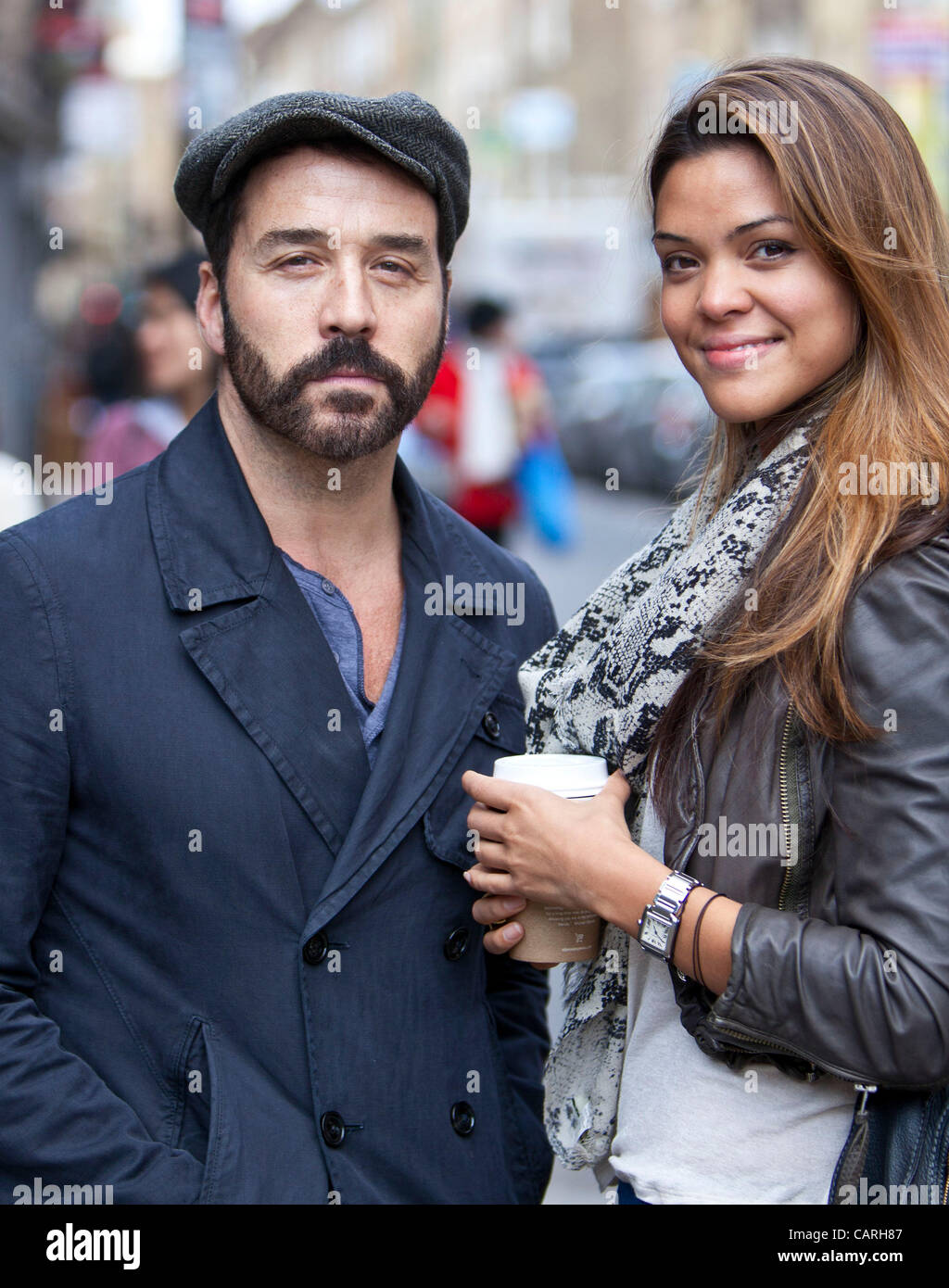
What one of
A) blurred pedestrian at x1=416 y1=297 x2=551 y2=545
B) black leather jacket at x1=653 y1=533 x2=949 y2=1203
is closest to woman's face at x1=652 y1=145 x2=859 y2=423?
black leather jacket at x1=653 y1=533 x2=949 y2=1203

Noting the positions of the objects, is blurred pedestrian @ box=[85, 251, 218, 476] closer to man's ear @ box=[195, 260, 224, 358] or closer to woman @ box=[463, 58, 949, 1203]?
man's ear @ box=[195, 260, 224, 358]

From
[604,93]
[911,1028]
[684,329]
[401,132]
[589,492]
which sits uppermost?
[604,93]

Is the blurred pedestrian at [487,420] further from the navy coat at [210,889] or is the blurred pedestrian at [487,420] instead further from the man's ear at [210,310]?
the navy coat at [210,889]

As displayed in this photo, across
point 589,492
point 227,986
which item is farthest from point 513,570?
point 589,492

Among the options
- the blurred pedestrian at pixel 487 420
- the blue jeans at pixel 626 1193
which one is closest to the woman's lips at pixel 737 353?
the blue jeans at pixel 626 1193

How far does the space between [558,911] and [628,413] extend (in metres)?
18.4

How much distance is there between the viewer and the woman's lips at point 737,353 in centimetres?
213

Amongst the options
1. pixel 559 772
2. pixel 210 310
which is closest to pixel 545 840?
pixel 559 772

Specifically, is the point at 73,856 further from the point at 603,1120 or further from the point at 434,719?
the point at 603,1120

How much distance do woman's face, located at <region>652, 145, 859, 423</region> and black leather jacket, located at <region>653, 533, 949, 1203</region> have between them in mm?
375

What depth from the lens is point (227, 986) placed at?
220cm

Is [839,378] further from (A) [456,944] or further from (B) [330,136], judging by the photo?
(A) [456,944]

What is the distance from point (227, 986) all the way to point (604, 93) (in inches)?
1922

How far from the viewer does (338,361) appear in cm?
234
